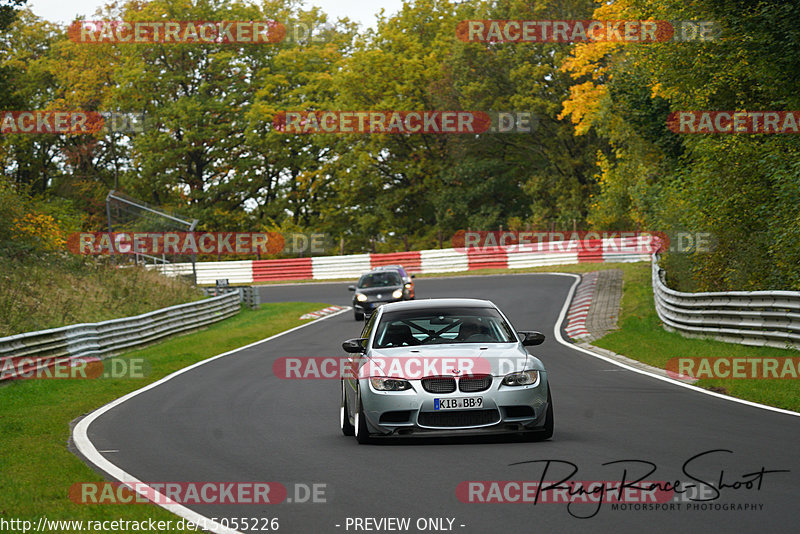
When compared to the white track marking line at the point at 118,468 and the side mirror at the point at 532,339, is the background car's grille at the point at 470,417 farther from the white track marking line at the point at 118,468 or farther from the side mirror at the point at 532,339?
the white track marking line at the point at 118,468

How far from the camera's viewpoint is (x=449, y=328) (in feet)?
36.4

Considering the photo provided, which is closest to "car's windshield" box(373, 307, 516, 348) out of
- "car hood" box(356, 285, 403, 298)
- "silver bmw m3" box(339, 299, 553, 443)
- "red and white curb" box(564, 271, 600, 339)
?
"silver bmw m3" box(339, 299, 553, 443)

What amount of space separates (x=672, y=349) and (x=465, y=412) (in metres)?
10.9

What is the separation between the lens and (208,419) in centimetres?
1259

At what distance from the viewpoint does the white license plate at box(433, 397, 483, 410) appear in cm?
931

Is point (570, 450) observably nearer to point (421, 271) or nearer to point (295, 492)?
point (295, 492)

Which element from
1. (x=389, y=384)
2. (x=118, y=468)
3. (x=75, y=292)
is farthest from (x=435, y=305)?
(x=75, y=292)

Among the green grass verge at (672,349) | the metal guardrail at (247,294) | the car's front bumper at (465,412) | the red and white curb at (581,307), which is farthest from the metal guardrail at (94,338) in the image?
the green grass verge at (672,349)

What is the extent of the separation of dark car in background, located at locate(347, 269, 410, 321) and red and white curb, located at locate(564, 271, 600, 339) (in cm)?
548

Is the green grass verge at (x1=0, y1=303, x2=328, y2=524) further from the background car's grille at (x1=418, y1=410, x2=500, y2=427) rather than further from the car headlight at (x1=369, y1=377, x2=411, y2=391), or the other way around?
the background car's grille at (x1=418, y1=410, x2=500, y2=427)

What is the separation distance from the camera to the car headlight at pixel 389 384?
374 inches

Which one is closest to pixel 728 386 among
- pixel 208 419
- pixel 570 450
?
pixel 570 450

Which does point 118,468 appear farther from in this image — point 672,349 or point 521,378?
point 672,349

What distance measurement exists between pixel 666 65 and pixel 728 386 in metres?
14.1
